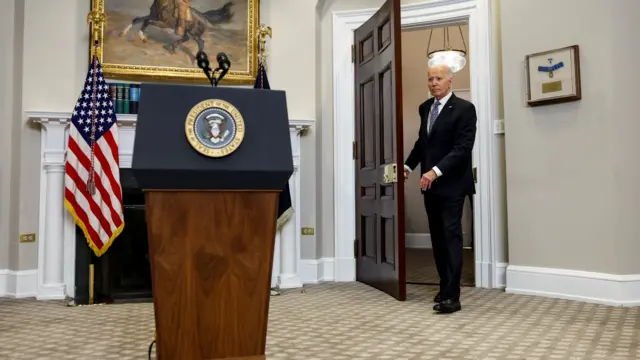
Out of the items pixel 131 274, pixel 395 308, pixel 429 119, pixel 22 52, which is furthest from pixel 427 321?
pixel 22 52

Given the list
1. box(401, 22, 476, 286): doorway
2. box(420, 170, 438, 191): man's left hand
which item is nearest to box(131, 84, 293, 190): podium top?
box(420, 170, 438, 191): man's left hand

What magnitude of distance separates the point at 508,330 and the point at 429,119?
1437mm

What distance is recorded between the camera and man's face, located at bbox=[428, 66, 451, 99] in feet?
11.0

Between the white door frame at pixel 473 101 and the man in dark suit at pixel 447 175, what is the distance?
3.02 feet

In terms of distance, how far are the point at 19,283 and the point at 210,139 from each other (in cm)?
309

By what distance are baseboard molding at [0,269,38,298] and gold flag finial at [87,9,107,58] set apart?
175 centimetres

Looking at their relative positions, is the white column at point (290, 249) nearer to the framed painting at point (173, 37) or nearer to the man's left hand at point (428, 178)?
the framed painting at point (173, 37)

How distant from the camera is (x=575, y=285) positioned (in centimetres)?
352

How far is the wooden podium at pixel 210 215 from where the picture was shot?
162 cm

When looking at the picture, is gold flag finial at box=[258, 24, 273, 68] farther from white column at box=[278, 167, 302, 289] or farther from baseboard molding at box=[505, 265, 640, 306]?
baseboard molding at box=[505, 265, 640, 306]

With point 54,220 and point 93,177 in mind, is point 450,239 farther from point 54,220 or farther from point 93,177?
point 54,220

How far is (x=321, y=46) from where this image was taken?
4719 millimetres

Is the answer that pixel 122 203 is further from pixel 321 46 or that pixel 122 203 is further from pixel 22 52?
pixel 321 46

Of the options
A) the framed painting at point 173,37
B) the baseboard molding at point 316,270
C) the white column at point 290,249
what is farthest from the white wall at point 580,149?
the framed painting at point 173,37
